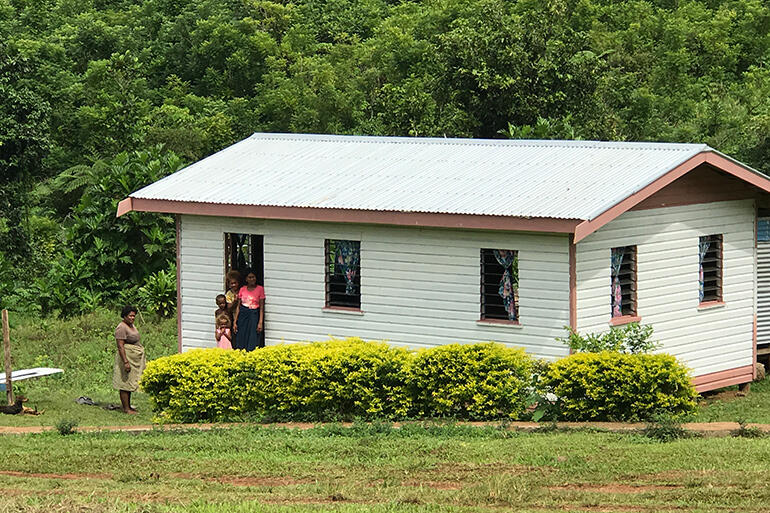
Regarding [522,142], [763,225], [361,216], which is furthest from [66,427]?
[763,225]

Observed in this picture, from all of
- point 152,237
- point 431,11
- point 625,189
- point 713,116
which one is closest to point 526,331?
point 625,189

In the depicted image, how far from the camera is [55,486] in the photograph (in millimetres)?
13180

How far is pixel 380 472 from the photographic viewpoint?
13500 millimetres

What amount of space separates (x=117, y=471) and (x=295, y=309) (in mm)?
7770

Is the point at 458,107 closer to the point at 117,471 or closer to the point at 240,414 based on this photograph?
the point at 240,414

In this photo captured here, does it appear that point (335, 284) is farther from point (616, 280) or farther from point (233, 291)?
point (616, 280)

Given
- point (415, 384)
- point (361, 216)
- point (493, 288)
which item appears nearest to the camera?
point (415, 384)

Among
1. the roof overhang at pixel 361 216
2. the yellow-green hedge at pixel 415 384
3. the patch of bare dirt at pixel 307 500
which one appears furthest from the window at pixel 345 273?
the patch of bare dirt at pixel 307 500

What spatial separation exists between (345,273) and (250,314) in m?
1.71

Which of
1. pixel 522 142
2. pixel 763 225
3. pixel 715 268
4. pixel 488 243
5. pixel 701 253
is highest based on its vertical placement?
pixel 522 142

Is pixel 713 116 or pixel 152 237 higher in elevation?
pixel 713 116

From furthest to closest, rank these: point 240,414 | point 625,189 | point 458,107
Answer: point 458,107
point 625,189
point 240,414

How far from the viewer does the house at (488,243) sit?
19.1 meters

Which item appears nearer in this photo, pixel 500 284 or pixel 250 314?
pixel 500 284
